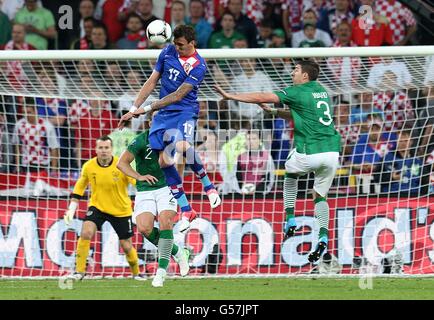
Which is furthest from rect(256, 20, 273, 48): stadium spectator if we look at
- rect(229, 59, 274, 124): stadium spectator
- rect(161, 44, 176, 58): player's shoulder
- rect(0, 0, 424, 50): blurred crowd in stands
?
rect(161, 44, 176, 58): player's shoulder

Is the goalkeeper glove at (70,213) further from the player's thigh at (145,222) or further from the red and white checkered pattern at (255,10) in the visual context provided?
the red and white checkered pattern at (255,10)

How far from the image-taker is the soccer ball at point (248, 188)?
15.7m

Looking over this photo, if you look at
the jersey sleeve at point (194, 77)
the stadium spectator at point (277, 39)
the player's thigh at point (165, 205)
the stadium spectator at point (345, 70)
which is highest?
the stadium spectator at point (277, 39)

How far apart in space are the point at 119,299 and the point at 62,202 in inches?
178

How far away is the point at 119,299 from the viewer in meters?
11.7

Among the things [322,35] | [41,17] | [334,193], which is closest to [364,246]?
[334,193]

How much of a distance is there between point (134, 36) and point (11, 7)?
2.31 m

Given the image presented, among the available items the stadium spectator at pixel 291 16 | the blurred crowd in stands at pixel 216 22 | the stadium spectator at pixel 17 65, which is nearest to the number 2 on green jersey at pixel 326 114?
the stadium spectator at pixel 17 65

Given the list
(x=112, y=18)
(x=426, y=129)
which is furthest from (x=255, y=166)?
(x=112, y=18)

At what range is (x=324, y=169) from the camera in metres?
12.9

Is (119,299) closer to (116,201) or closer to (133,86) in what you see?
(116,201)

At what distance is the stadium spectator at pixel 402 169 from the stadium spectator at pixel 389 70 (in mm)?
909

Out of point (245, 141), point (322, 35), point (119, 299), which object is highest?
point (322, 35)

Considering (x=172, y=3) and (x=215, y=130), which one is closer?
(x=215, y=130)
